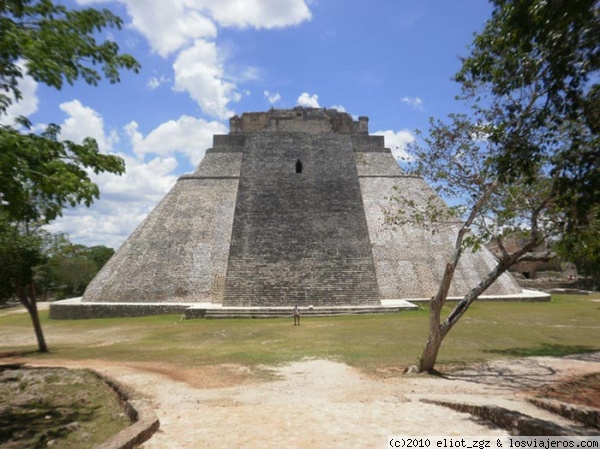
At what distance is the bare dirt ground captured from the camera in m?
4.11

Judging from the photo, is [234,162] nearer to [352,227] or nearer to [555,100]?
[352,227]

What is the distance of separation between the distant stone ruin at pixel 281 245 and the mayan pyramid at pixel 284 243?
0.14 ft

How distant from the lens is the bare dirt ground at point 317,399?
13.5ft

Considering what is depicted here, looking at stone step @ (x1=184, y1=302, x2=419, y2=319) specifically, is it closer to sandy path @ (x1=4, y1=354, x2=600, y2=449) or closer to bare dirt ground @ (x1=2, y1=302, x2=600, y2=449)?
bare dirt ground @ (x1=2, y1=302, x2=600, y2=449)

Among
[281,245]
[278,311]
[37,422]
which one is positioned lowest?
[37,422]

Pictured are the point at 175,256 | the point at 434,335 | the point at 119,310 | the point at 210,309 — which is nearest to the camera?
the point at 434,335

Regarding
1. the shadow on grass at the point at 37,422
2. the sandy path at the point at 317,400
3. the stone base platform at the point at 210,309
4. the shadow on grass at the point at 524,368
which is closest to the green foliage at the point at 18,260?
the sandy path at the point at 317,400

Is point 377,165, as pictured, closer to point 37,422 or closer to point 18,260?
point 18,260

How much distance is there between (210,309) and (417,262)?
8258mm

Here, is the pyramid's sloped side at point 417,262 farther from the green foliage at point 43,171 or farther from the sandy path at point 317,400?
the green foliage at point 43,171

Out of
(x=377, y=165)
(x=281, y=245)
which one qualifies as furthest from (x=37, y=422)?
(x=377, y=165)

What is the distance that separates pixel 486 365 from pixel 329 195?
44.3 ft

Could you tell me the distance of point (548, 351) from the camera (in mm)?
8648

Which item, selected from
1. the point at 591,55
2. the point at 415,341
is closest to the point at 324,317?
the point at 415,341
